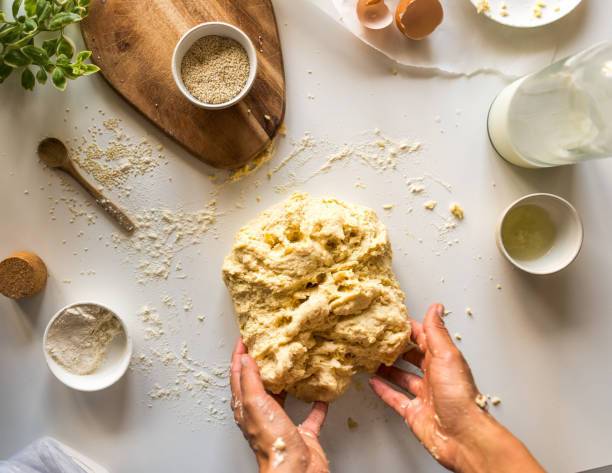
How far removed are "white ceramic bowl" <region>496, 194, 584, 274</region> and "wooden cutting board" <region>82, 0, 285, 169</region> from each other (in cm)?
84

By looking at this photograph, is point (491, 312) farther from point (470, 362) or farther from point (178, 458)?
point (178, 458)

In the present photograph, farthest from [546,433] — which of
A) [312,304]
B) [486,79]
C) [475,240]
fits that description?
[486,79]

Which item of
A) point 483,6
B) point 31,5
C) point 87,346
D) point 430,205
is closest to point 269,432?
point 87,346

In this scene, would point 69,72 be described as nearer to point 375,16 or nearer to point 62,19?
point 62,19

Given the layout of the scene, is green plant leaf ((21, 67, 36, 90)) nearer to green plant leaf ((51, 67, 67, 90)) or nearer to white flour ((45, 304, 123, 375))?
green plant leaf ((51, 67, 67, 90))

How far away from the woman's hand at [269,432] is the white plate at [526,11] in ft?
4.47

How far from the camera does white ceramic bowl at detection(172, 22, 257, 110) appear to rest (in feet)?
5.04

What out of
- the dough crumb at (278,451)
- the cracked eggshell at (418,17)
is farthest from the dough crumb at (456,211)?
the dough crumb at (278,451)

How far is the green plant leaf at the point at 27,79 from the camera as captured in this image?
153 cm

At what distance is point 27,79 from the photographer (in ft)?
5.01

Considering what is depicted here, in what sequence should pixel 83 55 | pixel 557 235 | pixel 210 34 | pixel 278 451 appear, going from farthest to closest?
pixel 557 235
pixel 210 34
pixel 83 55
pixel 278 451

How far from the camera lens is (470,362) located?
5.65ft

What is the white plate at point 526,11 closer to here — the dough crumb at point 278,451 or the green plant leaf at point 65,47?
the green plant leaf at point 65,47

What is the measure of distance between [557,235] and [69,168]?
5.26 feet
